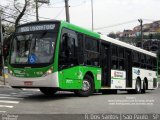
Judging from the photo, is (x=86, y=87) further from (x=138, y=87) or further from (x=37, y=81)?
(x=138, y=87)

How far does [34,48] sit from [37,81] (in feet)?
4.47

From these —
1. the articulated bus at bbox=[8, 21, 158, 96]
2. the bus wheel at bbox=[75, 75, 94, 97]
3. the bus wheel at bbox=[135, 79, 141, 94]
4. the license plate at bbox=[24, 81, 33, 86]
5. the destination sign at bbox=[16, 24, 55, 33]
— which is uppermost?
the destination sign at bbox=[16, 24, 55, 33]

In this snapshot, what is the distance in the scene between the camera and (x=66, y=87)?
15.4m

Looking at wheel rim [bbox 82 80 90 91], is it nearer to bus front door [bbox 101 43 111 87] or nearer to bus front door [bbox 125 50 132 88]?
bus front door [bbox 101 43 111 87]

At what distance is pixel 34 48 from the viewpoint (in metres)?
15.3

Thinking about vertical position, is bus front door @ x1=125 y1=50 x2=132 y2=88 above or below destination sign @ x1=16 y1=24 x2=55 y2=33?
below

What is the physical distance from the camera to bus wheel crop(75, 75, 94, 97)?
17.1m

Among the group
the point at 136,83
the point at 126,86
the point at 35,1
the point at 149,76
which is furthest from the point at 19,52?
the point at 35,1

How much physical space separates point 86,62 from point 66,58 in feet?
6.65

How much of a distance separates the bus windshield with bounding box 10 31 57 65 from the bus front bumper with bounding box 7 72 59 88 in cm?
63

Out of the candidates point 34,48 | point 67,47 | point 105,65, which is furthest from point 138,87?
point 34,48

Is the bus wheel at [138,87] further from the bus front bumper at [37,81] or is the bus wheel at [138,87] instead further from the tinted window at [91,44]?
the bus front bumper at [37,81]

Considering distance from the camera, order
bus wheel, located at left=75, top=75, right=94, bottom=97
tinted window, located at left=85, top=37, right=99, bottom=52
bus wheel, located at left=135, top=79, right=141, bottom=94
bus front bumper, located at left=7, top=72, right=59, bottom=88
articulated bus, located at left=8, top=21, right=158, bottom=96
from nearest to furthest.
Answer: bus front bumper, located at left=7, top=72, right=59, bottom=88 < articulated bus, located at left=8, top=21, right=158, bottom=96 < bus wheel, located at left=75, top=75, right=94, bottom=97 < tinted window, located at left=85, top=37, right=99, bottom=52 < bus wheel, located at left=135, top=79, right=141, bottom=94

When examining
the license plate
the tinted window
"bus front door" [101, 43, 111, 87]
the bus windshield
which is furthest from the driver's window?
"bus front door" [101, 43, 111, 87]
